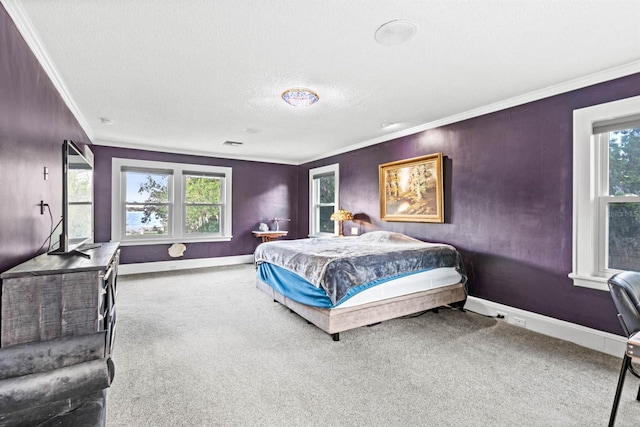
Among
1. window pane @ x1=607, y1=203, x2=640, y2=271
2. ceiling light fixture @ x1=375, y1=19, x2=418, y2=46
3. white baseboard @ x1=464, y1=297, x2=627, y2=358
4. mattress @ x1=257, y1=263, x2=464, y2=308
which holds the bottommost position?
white baseboard @ x1=464, y1=297, x2=627, y2=358

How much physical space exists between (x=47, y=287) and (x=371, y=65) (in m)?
2.68

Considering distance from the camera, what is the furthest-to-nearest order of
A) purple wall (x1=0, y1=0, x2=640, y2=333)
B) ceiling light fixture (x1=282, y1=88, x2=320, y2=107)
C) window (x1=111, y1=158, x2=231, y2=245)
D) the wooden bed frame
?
window (x1=111, y1=158, x2=231, y2=245) < ceiling light fixture (x1=282, y1=88, x2=320, y2=107) < the wooden bed frame < purple wall (x1=0, y1=0, x2=640, y2=333)

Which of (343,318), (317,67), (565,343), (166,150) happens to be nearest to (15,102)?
(317,67)

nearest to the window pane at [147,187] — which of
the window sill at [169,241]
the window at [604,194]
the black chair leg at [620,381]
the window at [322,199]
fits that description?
the window sill at [169,241]

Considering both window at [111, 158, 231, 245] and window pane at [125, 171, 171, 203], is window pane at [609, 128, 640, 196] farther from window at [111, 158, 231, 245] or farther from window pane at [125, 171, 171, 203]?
window pane at [125, 171, 171, 203]

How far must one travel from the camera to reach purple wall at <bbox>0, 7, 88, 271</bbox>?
5.85 feet

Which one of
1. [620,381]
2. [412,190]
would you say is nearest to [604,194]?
[620,381]

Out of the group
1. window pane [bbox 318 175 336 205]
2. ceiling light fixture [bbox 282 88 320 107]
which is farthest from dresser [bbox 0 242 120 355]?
window pane [bbox 318 175 336 205]

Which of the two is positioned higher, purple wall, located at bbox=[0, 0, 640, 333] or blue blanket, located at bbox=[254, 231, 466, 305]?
purple wall, located at bbox=[0, 0, 640, 333]

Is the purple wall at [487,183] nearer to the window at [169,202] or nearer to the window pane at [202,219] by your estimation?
the window at [169,202]

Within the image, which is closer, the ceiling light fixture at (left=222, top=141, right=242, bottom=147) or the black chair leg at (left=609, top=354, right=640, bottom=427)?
the black chair leg at (left=609, top=354, right=640, bottom=427)

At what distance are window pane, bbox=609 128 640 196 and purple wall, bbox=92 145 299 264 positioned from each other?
5.60 m

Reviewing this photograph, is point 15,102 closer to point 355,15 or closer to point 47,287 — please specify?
point 47,287

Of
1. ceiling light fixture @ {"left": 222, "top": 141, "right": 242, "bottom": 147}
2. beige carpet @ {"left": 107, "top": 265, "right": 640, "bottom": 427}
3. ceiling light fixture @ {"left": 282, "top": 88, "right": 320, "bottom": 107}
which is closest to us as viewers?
beige carpet @ {"left": 107, "top": 265, "right": 640, "bottom": 427}
